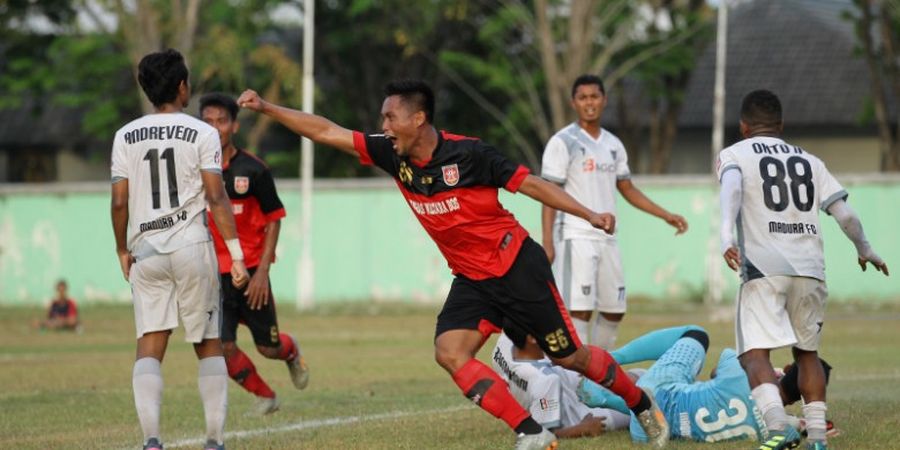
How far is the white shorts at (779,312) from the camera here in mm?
8445

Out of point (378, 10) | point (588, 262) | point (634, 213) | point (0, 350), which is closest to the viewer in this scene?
point (588, 262)

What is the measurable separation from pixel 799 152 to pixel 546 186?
5.23 feet

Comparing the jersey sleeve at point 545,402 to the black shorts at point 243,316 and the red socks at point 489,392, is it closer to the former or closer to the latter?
the red socks at point 489,392

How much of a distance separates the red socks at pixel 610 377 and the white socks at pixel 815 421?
39.1 inches

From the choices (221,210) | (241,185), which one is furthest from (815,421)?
(241,185)

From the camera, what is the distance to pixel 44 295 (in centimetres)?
3127

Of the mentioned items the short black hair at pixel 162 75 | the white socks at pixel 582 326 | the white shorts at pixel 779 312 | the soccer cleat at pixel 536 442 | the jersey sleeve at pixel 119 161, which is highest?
the short black hair at pixel 162 75

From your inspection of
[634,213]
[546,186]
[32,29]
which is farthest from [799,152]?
[32,29]

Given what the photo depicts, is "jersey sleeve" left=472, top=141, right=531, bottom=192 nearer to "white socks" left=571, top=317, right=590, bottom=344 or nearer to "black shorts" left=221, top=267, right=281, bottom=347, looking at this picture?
"black shorts" left=221, top=267, right=281, bottom=347

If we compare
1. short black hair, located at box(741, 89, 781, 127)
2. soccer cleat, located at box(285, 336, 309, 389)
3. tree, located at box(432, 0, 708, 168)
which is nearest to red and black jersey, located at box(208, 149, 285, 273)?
soccer cleat, located at box(285, 336, 309, 389)

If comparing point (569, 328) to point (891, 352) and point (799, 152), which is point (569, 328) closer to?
point (799, 152)

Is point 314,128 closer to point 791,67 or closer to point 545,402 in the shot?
point 545,402

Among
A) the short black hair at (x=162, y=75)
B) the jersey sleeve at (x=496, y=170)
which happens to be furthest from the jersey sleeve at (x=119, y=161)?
the jersey sleeve at (x=496, y=170)

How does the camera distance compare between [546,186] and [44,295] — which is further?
[44,295]
